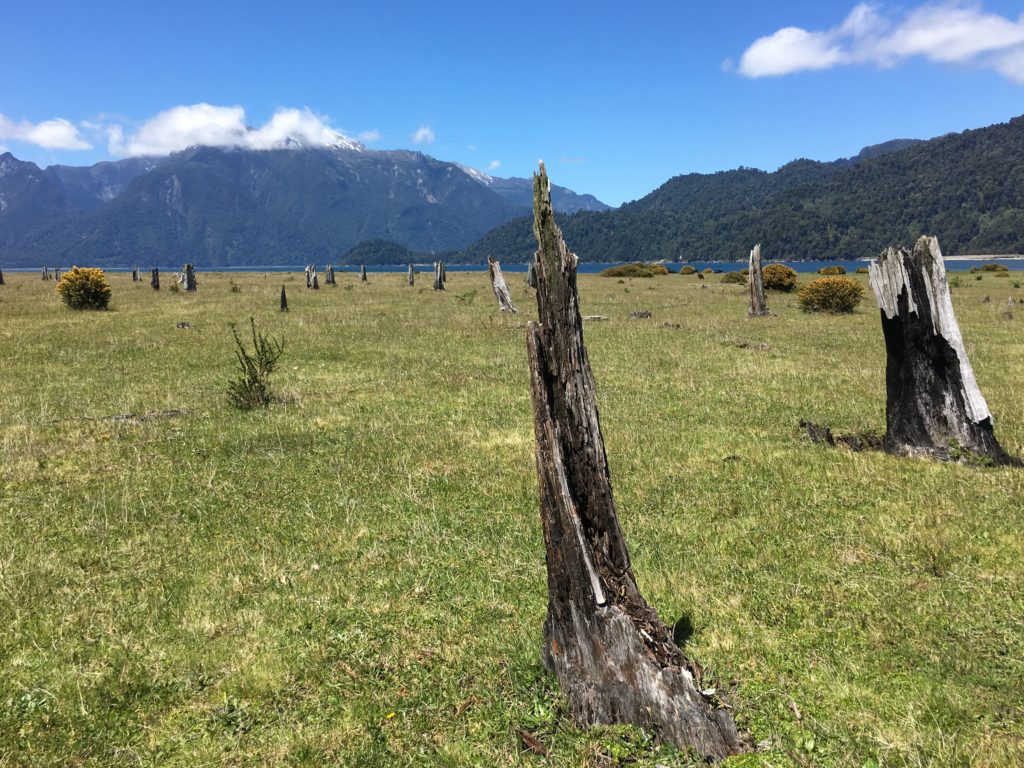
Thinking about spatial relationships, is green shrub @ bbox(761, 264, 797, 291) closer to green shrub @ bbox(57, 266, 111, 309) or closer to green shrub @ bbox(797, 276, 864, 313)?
green shrub @ bbox(797, 276, 864, 313)

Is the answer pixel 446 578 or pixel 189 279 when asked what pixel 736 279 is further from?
pixel 446 578

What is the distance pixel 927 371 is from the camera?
1078 cm

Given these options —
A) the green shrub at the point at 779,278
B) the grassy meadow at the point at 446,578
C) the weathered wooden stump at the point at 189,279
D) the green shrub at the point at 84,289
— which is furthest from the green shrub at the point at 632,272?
the grassy meadow at the point at 446,578

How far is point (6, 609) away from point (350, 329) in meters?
21.5

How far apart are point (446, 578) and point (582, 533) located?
283cm

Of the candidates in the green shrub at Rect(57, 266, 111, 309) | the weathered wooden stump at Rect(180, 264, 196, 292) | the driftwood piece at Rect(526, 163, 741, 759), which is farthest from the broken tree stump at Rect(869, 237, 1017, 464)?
the weathered wooden stump at Rect(180, 264, 196, 292)

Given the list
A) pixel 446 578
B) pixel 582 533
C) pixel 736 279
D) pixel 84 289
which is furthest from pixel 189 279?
pixel 736 279

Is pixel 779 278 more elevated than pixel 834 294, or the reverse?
pixel 779 278

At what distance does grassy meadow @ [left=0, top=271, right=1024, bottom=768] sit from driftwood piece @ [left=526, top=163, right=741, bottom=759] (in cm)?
33

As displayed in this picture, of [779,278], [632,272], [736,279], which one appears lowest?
[779,278]

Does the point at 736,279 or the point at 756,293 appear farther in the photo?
the point at 736,279

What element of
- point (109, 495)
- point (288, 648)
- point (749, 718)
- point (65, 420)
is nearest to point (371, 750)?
point (288, 648)

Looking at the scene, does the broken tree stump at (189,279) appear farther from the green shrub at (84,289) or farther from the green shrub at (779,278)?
the green shrub at (779,278)

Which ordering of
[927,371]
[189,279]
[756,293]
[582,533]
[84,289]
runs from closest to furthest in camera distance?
[582,533] → [927,371] → [756,293] → [84,289] → [189,279]
